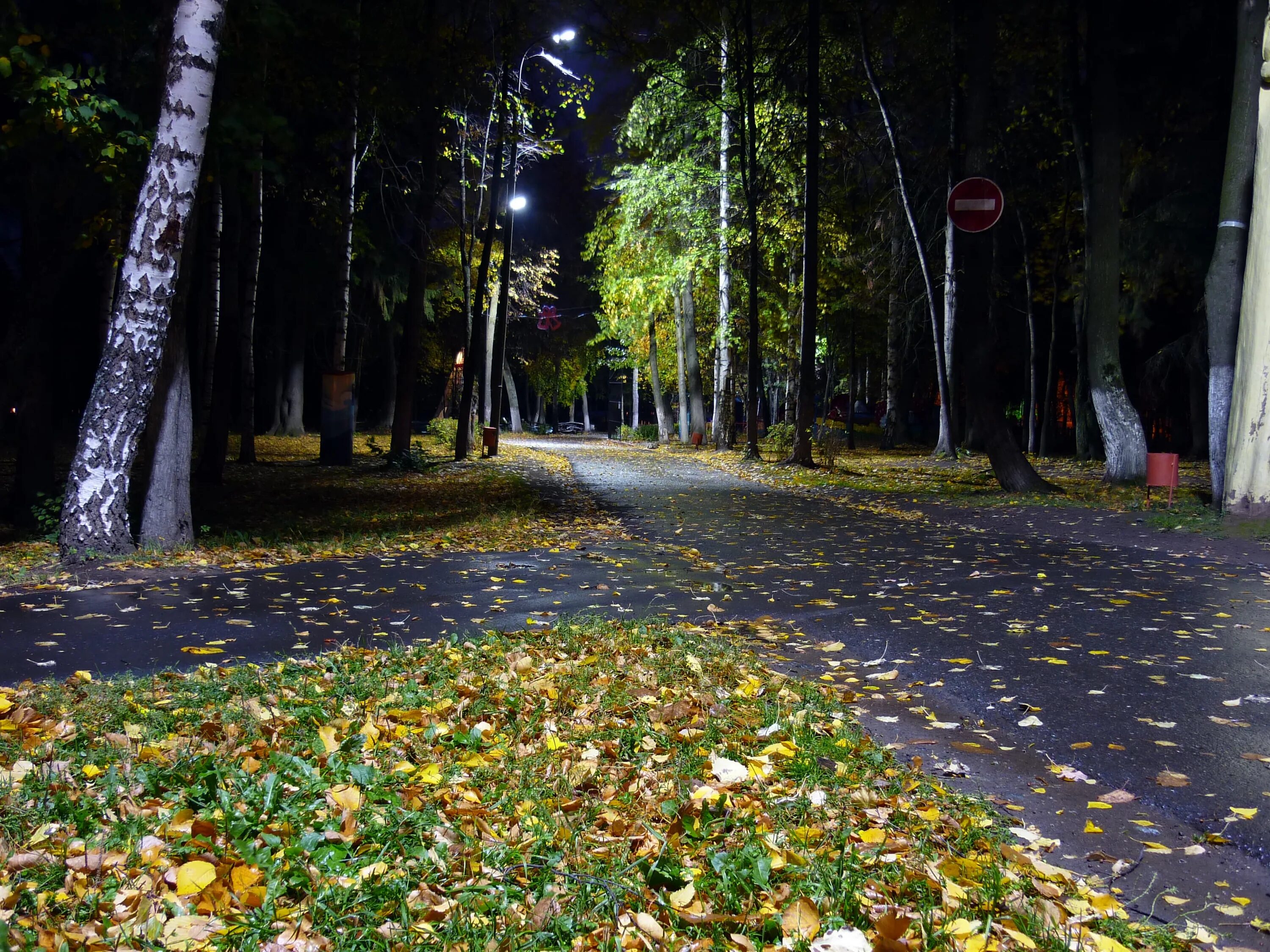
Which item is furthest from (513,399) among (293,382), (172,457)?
(172,457)

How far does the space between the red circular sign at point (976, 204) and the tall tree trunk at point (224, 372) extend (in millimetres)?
11341

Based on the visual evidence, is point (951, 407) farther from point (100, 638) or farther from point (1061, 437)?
point (100, 638)

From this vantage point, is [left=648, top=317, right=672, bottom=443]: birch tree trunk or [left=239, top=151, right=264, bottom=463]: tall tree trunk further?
[left=648, top=317, right=672, bottom=443]: birch tree trunk

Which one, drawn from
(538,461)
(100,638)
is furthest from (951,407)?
(100,638)

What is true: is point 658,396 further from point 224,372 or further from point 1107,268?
point 1107,268

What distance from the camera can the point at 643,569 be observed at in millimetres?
8523

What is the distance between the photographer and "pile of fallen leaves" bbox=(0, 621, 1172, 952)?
247 cm

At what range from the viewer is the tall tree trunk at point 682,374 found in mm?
35312

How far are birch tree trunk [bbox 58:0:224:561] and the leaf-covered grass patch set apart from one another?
460mm

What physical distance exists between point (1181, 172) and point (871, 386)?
31953 millimetres

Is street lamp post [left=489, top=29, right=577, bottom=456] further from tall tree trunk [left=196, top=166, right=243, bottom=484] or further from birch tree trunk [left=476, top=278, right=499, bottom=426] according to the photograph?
tall tree trunk [left=196, top=166, right=243, bottom=484]

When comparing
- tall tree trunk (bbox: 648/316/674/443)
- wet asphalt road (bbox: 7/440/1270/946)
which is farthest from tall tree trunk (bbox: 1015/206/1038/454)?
wet asphalt road (bbox: 7/440/1270/946)

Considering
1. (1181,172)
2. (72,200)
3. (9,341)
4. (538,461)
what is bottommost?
(538,461)

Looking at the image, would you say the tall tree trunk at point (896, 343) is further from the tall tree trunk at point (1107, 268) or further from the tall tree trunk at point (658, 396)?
the tall tree trunk at point (1107, 268)
